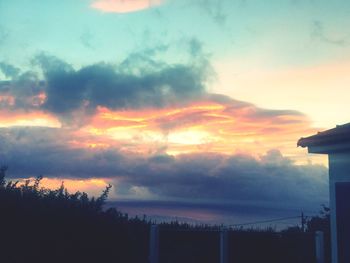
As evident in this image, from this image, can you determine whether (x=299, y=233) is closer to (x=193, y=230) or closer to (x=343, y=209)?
(x=193, y=230)

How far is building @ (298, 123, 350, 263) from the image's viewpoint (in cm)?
916

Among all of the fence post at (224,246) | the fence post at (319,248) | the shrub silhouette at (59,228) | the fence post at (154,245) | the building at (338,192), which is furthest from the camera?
the fence post at (319,248)

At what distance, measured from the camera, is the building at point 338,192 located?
9.16 metres

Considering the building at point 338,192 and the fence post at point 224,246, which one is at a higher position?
the building at point 338,192

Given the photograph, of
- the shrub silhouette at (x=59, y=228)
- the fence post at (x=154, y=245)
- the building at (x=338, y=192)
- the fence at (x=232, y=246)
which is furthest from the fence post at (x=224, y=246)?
the building at (x=338, y=192)

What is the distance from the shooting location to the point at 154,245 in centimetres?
1109

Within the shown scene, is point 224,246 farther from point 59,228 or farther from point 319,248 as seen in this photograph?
point 59,228

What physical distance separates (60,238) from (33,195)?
1.34 meters

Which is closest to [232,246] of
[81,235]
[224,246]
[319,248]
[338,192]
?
[224,246]

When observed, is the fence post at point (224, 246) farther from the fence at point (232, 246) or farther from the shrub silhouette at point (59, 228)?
the shrub silhouette at point (59, 228)

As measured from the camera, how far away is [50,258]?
8.48 metres

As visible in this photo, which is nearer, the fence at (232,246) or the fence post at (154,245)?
the fence post at (154,245)

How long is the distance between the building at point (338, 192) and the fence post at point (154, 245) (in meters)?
3.97

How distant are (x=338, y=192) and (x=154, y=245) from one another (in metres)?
4.34
